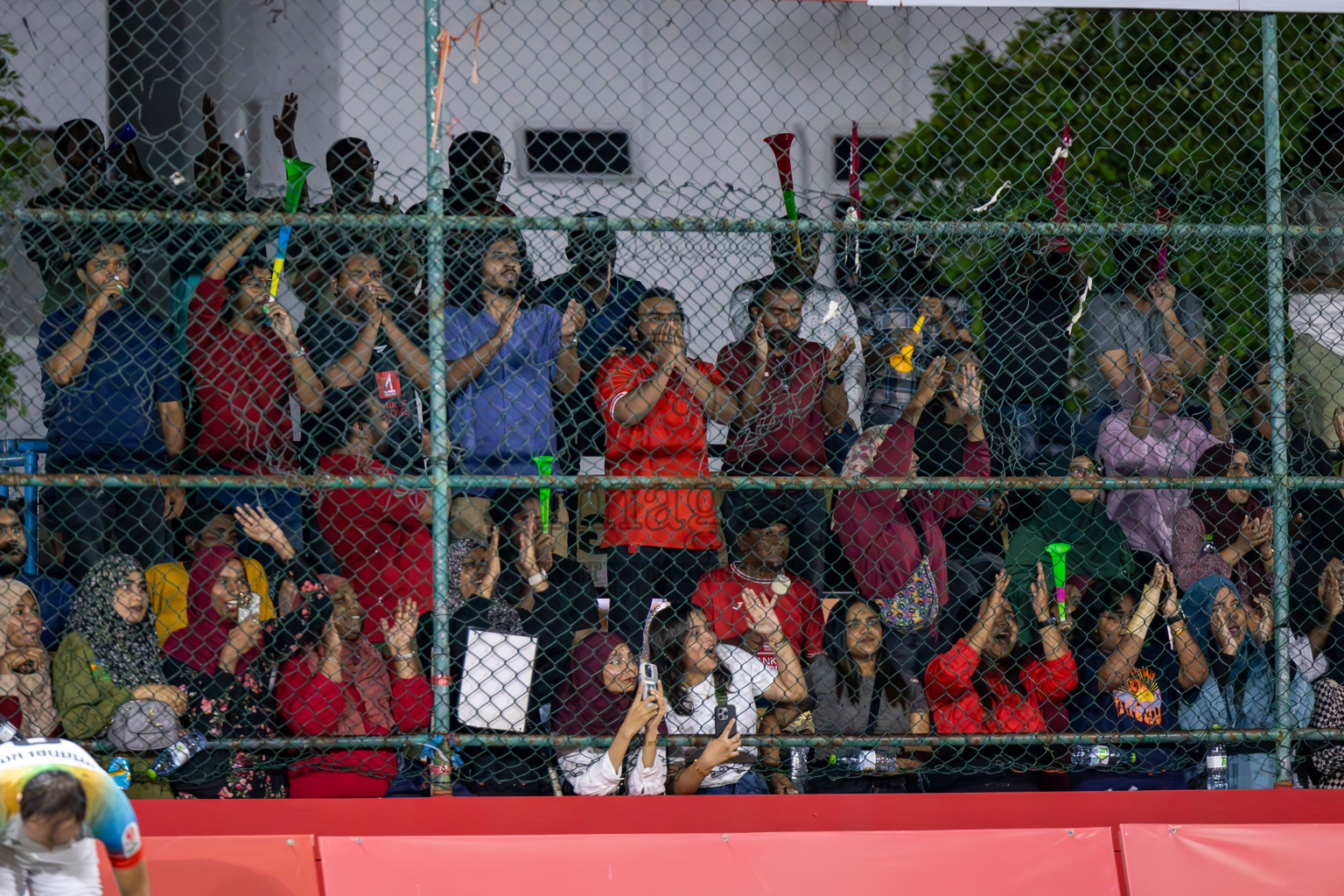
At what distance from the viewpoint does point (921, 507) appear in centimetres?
532

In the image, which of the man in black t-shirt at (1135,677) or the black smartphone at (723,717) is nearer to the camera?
the black smartphone at (723,717)

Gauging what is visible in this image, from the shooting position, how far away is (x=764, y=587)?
16.7 ft

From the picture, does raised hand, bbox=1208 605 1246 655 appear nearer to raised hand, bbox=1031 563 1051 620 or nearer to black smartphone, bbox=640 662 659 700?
raised hand, bbox=1031 563 1051 620

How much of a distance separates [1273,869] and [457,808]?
8.67ft

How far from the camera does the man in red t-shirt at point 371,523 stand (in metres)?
4.76

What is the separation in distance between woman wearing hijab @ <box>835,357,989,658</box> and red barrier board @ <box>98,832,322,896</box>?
2275 mm

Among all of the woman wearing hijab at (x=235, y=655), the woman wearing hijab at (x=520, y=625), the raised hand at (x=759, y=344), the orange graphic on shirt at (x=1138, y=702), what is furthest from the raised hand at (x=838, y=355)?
the woman wearing hijab at (x=235, y=655)

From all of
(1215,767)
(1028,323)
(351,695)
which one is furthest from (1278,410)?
(351,695)

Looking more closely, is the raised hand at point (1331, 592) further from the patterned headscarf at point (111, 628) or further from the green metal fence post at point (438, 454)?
the patterned headscarf at point (111, 628)

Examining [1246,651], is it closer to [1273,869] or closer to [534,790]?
[1273,869]

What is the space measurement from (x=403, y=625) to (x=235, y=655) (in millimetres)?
575

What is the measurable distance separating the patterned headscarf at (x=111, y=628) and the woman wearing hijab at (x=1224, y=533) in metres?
3.84

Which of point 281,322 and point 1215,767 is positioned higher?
point 281,322

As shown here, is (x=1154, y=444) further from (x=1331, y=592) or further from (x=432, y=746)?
(x=432, y=746)
